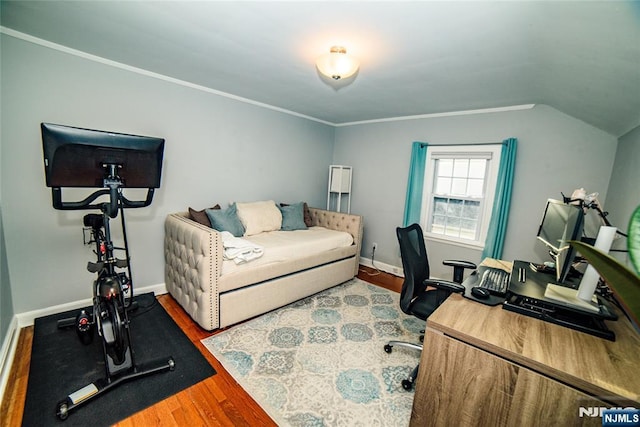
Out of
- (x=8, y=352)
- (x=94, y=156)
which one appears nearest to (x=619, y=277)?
(x=94, y=156)

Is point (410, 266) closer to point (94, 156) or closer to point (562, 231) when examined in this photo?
point (562, 231)

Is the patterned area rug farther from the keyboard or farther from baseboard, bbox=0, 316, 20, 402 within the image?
baseboard, bbox=0, 316, 20, 402

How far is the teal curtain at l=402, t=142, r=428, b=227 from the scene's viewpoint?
354 cm

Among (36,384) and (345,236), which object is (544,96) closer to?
Result: (345,236)

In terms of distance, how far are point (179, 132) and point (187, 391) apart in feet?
8.06

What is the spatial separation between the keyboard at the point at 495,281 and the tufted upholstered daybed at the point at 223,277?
5.59 ft

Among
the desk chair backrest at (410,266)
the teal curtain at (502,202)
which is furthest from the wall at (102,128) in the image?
the teal curtain at (502,202)

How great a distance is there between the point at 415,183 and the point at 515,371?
2845mm

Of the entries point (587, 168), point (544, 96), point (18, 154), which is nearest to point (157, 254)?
point (18, 154)

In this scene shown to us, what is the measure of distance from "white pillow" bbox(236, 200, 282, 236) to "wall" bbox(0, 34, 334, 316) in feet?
0.99

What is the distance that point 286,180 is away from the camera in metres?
4.02

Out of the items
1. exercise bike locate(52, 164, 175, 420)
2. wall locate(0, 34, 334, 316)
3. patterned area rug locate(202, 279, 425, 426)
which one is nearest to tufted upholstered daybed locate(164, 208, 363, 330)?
patterned area rug locate(202, 279, 425, 426)

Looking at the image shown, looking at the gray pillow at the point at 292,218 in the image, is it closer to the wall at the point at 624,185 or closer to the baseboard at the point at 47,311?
the baseboard at the point at 47,311

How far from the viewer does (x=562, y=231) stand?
159 centimetres
